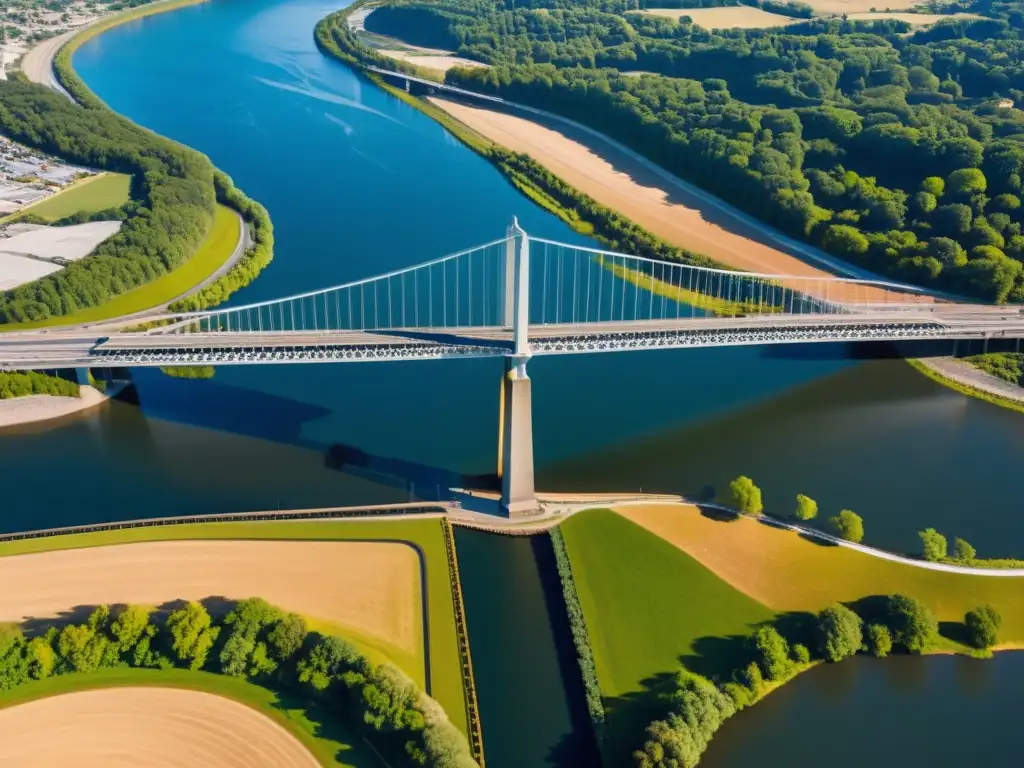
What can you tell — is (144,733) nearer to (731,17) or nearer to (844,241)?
(844,241)

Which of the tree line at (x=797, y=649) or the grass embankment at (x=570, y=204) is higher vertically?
the grass embankment at (x=570, y=204)

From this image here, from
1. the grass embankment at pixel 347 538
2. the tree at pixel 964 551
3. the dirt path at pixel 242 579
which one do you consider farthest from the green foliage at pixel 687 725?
the tree at pixel 964 551

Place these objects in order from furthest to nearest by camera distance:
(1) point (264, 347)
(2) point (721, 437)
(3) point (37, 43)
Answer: (3) point (37, 43) → (2) point (721, 437) → (1) point (264, 347)

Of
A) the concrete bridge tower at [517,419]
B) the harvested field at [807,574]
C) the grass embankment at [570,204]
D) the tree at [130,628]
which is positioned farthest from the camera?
the grass embankment at [570,204]

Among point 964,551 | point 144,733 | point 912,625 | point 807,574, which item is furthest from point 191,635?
point 964,551

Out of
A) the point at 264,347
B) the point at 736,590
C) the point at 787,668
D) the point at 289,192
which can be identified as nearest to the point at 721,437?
the point at 736,590

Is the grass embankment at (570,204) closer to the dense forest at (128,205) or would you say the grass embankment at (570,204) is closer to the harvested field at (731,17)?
the dense forest at (128,205)

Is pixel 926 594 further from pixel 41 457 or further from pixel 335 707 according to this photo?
pixel 41 457

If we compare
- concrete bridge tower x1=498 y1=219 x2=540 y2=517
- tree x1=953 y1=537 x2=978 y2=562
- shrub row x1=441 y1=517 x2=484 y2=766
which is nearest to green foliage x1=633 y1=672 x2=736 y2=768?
shrub row x1=441 y1=517 x2=484 y2=766
